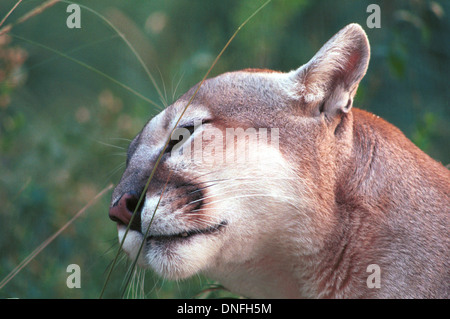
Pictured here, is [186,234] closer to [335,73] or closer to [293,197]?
[293,197]

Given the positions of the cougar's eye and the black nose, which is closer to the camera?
the black nose

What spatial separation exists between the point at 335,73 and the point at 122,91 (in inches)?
177

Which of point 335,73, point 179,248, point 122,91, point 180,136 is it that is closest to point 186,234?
point 179,248

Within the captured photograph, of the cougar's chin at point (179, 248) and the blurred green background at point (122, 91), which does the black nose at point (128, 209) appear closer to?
the cougar's chin at point (179, 248)

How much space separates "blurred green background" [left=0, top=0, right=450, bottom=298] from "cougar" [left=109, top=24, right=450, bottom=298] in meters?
1.04

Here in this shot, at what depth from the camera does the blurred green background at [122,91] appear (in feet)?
15.0

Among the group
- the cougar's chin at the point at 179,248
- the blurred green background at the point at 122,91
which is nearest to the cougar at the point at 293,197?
the cougar's chin at the point at 179,248

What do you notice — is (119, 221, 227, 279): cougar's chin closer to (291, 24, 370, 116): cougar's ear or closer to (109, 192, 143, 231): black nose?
(109, 192, 143, 231): black nose

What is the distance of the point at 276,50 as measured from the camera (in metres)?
5.80

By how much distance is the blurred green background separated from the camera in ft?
15.0

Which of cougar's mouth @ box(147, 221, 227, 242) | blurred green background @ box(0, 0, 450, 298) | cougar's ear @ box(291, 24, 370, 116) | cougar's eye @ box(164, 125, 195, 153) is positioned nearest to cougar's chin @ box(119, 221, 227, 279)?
cougar's mouth @ box(147, 221, 227, 242)

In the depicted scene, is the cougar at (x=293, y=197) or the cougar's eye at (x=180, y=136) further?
the cougar's eye at (x=180, y=136)

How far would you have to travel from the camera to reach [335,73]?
9.87 ft
